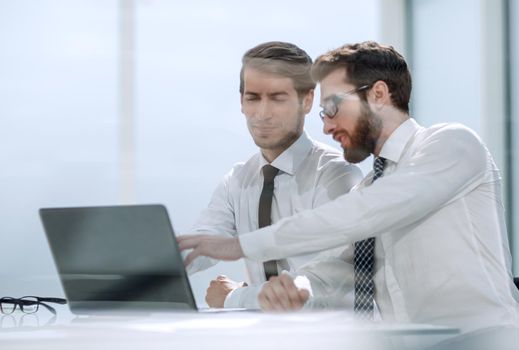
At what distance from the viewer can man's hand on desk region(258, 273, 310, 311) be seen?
152 centimetres

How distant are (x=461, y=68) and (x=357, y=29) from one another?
92cm

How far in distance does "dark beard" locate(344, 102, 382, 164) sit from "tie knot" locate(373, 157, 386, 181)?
24 mm

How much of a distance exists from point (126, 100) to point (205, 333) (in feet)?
1.30

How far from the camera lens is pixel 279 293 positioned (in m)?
1.55

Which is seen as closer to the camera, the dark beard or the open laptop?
the open laptop

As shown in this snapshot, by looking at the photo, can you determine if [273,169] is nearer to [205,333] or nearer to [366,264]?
[366,264]

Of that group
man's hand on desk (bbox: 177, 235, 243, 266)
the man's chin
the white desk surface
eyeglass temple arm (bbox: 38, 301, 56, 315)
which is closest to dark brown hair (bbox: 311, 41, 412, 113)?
the man's chin

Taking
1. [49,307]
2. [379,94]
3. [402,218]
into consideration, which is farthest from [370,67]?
[49,307]

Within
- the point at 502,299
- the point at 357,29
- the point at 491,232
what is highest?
the point at 357,29

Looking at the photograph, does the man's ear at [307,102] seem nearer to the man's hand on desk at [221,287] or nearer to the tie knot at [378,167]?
the tie knot at [378,167]

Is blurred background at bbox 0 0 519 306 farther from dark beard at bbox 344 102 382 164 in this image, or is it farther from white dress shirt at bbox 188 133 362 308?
dark beard at bbox 344 102 382 164

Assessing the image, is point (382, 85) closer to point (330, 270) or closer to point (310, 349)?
point (330, 270)

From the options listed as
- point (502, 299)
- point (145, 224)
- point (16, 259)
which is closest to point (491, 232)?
point (502, 299)

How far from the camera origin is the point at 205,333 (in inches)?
52.5
